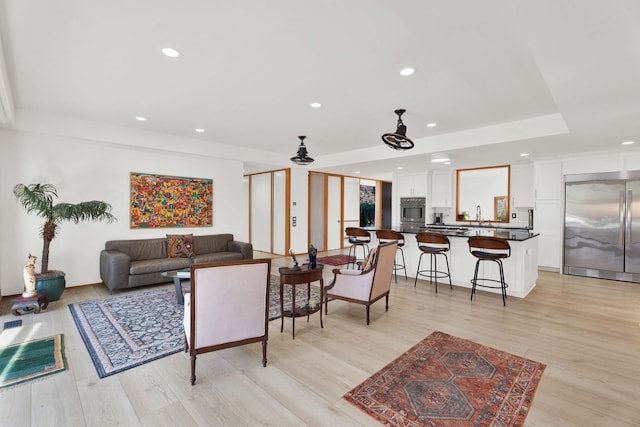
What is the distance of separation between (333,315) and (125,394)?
7.45 feet

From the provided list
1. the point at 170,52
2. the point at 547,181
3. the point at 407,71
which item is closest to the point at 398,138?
the point at 407,71

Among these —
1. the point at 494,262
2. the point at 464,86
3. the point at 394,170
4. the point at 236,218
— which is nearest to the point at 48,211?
the point at 236,218

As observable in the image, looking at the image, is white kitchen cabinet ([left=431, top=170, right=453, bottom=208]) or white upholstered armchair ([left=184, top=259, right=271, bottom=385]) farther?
white kitchen cabinet ([left=431, top=170, right=453, bottom=208])

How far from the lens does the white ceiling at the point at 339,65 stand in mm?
2061

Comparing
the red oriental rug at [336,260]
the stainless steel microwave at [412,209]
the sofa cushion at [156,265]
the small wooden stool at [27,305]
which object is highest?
the stainless steel microwave at [412,209]

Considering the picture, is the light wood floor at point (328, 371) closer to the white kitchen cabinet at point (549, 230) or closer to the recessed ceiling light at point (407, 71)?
the white kitchen cabinet at point (549, 230)

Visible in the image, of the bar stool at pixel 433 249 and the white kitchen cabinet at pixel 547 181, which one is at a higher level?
the white kitchen cabinet at pixel 547 181

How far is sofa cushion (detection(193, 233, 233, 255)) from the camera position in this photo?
596 centimetres

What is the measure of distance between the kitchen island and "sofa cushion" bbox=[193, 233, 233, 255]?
3.05 meters

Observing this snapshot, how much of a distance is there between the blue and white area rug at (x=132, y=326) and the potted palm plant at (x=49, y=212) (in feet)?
1.42

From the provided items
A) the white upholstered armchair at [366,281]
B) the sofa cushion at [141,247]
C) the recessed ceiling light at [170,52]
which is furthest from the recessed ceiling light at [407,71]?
the sofa cushion at [141,247]

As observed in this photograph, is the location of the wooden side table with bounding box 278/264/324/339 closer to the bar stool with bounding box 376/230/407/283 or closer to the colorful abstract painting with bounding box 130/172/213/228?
the bar stool with bounding box 376/230/407/283

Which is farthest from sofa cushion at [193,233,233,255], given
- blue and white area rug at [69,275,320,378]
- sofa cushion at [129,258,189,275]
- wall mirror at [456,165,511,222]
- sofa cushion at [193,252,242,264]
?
wall mirror at [456,165,511,222]

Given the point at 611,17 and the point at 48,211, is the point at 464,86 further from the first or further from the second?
the point at 48,211
